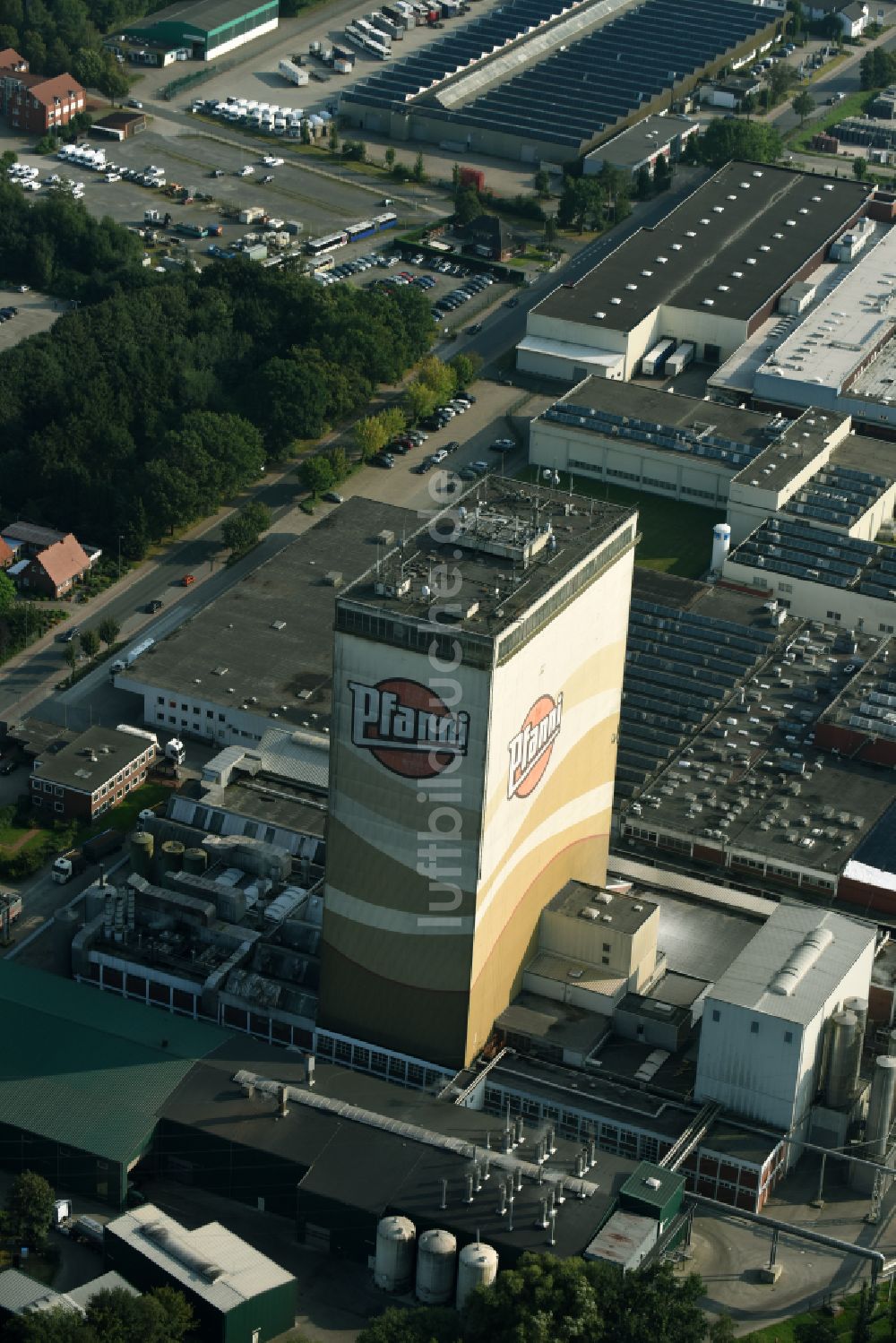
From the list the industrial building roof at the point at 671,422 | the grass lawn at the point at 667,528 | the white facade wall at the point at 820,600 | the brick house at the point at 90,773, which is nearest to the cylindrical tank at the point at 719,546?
the grass lawn at the point at 667,528

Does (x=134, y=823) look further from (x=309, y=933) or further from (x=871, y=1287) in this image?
(x=871, y=1287)

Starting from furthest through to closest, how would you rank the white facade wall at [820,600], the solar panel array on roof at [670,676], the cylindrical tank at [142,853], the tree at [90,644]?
the white facade wall at [820,600] < the tree at [90,644] < the solar panel array on roof at [670,676] < the cylindrical tank at [142,853]

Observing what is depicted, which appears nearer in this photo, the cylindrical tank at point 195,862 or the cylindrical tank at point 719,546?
the cylindrical tank at point 195,862

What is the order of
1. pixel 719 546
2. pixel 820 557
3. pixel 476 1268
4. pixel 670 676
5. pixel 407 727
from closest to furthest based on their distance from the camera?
pixel 476 1268 < pixel 407 727 < pixel 670 676 < pixel 820 557 < pixel 719 546

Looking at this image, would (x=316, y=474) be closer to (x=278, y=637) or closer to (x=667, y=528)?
(x=278, y=637)

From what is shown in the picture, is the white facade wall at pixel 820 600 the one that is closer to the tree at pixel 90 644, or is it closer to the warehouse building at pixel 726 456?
the warehouse building at pixel 726 456

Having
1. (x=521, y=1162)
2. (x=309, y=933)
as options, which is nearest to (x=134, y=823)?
(x=309, y=933)

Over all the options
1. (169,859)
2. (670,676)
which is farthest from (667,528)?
(169,859)
